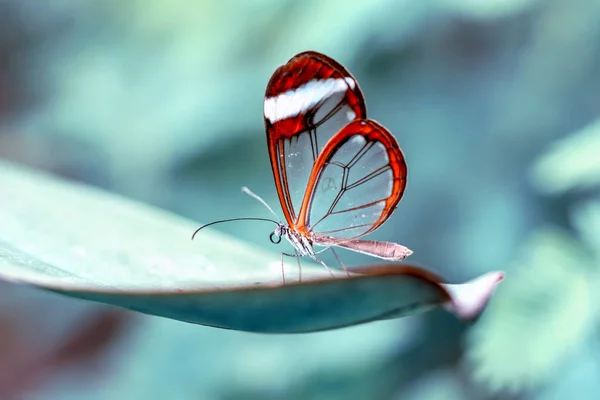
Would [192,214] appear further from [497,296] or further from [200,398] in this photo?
[497,296]

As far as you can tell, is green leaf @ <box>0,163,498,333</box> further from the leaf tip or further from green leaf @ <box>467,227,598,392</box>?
green leaf @ <box>467,227,598,392</box>

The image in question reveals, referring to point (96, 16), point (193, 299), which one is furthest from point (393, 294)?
point (96, 16)

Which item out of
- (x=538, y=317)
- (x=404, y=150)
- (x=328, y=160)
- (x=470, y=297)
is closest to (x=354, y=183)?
(x=328, y=160)

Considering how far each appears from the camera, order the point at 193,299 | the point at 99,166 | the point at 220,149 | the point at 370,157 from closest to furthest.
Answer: the point at 193,299 < the point at 370,157 < the point at 220,149 < the point at 99,166

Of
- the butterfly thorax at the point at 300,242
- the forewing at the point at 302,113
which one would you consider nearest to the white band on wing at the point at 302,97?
the forewing at the point at 302,113

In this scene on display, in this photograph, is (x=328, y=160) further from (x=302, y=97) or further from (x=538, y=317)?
(x=538, y=317)

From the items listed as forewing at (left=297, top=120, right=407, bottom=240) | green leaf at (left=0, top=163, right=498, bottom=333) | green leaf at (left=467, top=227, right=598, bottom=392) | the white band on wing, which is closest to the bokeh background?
green leaf at (left=467, top=227, right=598, bottom=392)

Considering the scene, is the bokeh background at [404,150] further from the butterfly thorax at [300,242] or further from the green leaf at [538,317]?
the butterfly thorax at [300,242]
